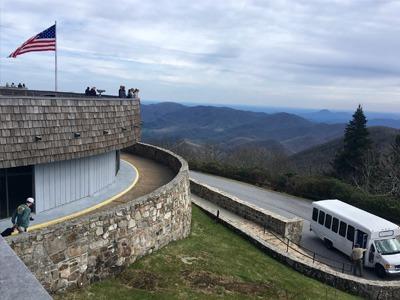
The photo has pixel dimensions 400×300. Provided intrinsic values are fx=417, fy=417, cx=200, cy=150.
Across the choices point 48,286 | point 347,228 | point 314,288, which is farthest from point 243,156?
point 48,286

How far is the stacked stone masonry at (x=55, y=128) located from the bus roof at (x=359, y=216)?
1050cm

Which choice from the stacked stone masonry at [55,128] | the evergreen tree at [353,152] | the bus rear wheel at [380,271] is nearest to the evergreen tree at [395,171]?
the evergreen tree at [353,152]

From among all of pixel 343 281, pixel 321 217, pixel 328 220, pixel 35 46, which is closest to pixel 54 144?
pixel 35 46

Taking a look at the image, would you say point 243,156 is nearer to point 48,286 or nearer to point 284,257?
point 284,257

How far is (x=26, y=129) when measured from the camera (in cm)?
1213

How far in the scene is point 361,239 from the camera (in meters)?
17.7

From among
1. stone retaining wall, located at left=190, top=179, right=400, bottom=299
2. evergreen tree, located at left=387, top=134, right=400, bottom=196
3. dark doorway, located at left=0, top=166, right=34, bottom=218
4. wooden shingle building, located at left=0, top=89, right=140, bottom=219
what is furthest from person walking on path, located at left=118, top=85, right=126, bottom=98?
evergreen tree, located at left=387, top=134, right=400, bottom=196

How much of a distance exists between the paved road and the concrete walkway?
30.1ft

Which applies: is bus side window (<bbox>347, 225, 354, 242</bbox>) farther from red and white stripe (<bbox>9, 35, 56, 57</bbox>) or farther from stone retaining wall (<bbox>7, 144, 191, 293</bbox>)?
red and white stripe (<bbox>9, 35, 56, 57</bbox>)

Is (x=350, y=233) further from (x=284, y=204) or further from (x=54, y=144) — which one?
(x=54, y=144)

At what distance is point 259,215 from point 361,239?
4818mm

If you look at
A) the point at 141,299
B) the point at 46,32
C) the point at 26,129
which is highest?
the point at 46,32

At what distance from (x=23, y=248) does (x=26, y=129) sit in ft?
16.1

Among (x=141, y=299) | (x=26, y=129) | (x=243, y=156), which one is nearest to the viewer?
(x=141, y=299)
